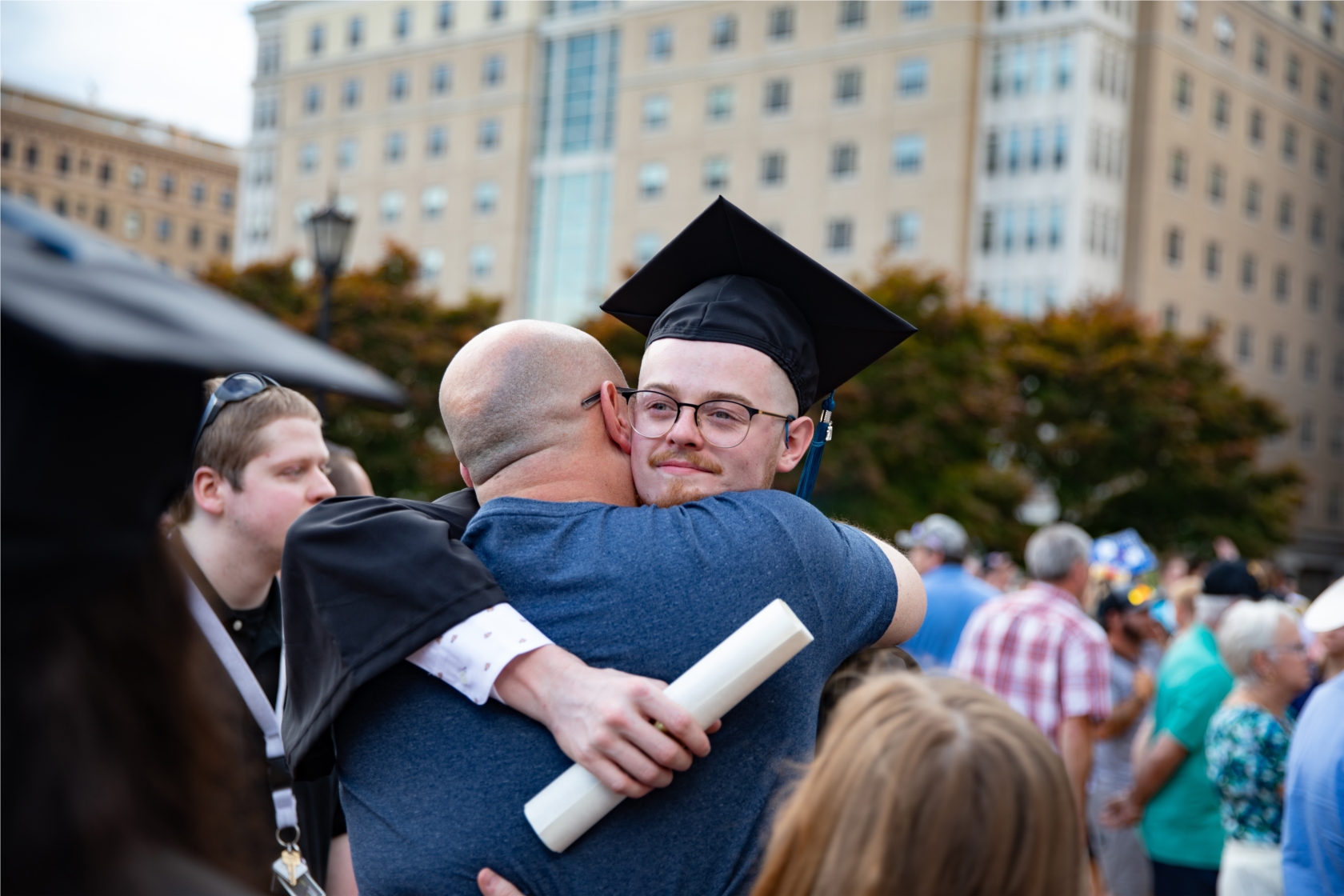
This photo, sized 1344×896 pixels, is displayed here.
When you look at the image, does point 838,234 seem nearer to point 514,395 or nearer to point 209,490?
point 209,490

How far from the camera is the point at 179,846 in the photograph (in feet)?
3.20

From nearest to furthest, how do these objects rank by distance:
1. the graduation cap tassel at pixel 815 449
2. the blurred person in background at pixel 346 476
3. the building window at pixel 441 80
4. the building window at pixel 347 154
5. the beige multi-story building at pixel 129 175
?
the graduation cap tassel at pixel 815 449 → the blurred person in background at pixel 346 476 → the building window at pixel 441 80 → the building window at pixel 347 154 → the beige multi-story building at pixel 129 175

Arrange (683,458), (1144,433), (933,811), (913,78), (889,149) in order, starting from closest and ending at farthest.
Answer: (933,811)
(683,458)
(1144,433)
(913,78)
(889,149)

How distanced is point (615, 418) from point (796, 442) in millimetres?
525

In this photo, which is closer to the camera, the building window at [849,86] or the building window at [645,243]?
the building window at [849,86]

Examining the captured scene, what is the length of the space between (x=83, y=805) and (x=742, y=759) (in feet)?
4.47

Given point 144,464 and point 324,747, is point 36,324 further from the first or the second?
point 324,747

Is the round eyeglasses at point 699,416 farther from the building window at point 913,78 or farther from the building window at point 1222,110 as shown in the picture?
the building window at point 1222,110

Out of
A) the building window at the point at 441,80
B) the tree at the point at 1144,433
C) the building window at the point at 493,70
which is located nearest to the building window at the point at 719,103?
the building window at the point at 493,70

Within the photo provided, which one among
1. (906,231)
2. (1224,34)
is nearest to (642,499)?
(906,231)

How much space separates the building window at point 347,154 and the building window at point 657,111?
56.6ft

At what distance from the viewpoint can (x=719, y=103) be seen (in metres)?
55.7

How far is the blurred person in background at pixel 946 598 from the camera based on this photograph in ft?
29.0

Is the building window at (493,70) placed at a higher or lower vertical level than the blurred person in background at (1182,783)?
higher
